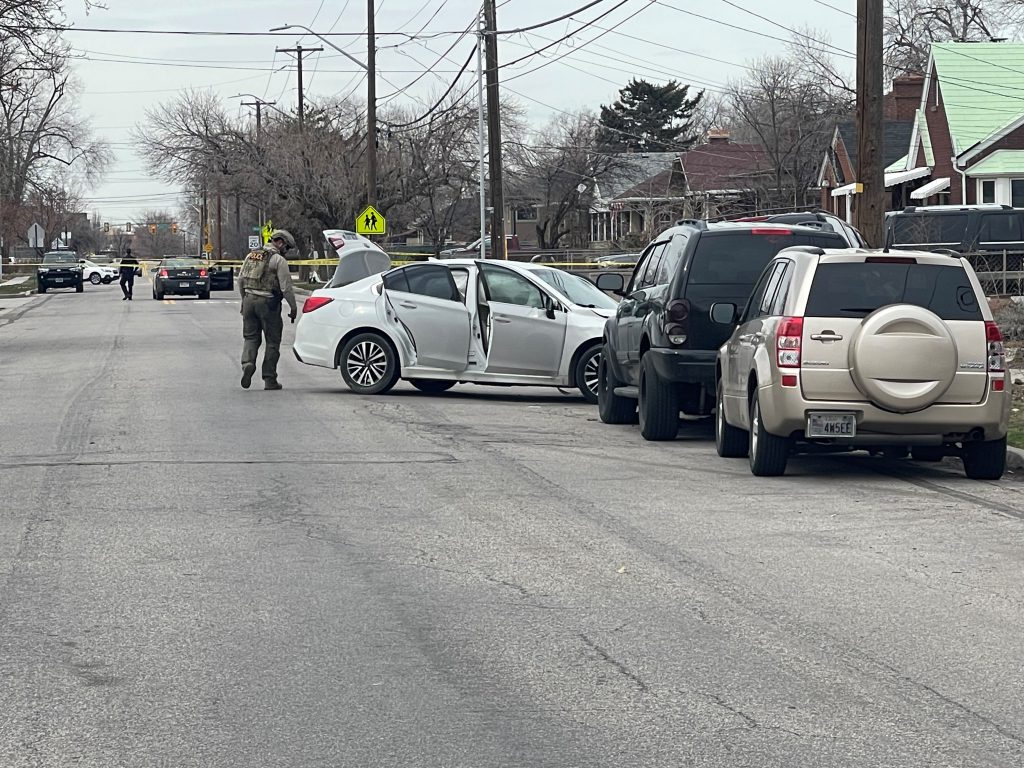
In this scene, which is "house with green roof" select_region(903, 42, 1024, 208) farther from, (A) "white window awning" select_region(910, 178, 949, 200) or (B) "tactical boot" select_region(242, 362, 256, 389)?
(B) "tactical boot" select_region(242, 362, 256, 389)

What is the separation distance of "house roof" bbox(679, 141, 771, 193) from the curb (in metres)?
62.2

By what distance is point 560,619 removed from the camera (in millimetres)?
6965

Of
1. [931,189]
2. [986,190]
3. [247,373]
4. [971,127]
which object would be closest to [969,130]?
[971,127]

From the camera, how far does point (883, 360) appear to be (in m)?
10.8

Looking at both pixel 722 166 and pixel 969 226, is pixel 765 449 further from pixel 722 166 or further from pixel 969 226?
pixel 722 166

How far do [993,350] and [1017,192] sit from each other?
124ft

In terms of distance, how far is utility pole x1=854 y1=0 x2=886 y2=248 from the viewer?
17.8 metres

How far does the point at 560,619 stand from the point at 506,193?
76.5 m

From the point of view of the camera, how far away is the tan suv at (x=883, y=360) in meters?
10.8

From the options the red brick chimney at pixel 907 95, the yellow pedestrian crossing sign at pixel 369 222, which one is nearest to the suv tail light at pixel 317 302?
the yellow pedestrian crossing sign at pixel 369 222

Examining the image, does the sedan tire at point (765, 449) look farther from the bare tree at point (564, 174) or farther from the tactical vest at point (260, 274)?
the bare tree at point (564, 174)

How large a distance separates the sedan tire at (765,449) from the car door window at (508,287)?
21.1 ft

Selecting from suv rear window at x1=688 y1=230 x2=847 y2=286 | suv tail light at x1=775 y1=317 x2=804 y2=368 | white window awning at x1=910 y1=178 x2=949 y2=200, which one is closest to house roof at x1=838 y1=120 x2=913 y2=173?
white window awning at x1=910 y1=178 x2=949 y2=200

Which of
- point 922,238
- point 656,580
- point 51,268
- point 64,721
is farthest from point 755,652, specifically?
point 51,268
